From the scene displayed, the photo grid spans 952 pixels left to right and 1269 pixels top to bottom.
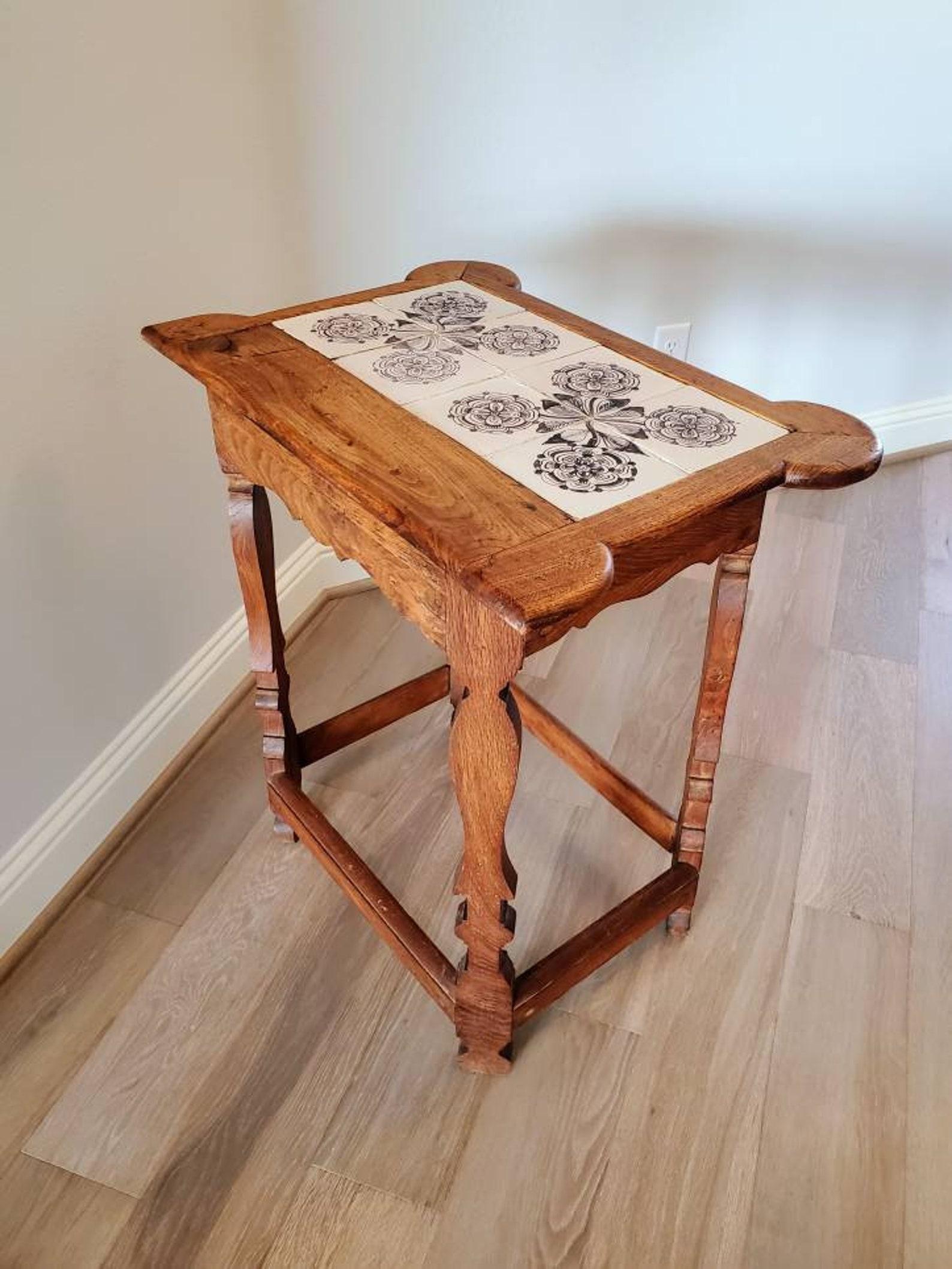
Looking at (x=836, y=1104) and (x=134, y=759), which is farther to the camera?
(x=134, y=759)

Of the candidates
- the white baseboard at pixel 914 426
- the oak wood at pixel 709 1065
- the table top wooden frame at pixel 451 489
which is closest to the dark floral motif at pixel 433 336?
the table top wooden frame at pixel 451 489

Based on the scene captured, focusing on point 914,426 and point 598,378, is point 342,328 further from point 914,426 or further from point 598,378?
point 914,426

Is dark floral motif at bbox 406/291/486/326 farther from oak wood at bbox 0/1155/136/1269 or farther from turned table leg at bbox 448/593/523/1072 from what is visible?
oak wood at bbox 0/1155/136/1269

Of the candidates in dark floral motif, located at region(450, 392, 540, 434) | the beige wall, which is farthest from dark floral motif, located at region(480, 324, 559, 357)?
the beige wall

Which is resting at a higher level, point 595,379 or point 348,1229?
point 595,379

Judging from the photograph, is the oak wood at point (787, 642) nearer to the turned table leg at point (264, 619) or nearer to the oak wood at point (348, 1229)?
the turned table leg at point (264, 619)

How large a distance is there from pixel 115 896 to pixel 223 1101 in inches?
13.7

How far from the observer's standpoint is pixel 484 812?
0.86 meters

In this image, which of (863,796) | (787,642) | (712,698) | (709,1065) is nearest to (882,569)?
(787,642)

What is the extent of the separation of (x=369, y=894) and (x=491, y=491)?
570mm

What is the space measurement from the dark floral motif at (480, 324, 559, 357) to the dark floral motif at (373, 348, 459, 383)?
57mm

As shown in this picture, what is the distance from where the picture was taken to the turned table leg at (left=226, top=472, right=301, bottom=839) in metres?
1.11

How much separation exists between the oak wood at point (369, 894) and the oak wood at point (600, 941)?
0.09 metres

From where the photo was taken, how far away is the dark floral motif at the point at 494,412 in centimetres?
90
